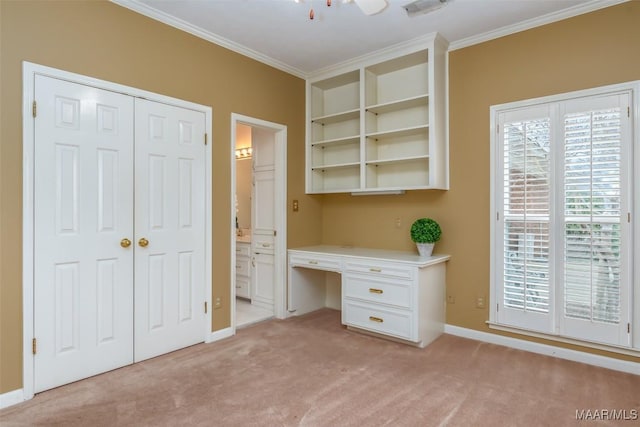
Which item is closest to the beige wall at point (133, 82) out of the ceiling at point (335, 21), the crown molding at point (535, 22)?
the ceiling at point (335, 21)

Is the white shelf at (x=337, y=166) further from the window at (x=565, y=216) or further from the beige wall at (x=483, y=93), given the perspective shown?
the window at (x=565, y=216)

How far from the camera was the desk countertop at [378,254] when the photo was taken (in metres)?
3.34

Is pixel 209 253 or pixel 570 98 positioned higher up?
pixel 570 98

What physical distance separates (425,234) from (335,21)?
217 centimetres

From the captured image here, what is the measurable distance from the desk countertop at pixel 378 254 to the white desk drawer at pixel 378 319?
18.9 inches

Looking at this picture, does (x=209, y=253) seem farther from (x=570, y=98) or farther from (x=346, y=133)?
(x=570, y=98)

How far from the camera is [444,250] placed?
12.2ft

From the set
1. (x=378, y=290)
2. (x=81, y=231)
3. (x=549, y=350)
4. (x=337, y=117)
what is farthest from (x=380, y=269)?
(x=81, y=231)

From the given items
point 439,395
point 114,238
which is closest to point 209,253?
point 114,238

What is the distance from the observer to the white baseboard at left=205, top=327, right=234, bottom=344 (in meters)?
3.41

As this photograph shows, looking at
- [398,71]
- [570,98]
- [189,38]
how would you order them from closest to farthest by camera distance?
1. [570,98]
2. [189,38]
3. [398,71]

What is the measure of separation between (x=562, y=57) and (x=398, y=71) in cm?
157

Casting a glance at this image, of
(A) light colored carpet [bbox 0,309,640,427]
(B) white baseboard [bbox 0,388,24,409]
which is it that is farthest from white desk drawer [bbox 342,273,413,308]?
(B) white baseboard [bbox 0,388,24,409]

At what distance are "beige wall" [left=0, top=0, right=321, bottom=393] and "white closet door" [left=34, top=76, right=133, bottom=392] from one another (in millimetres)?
123
